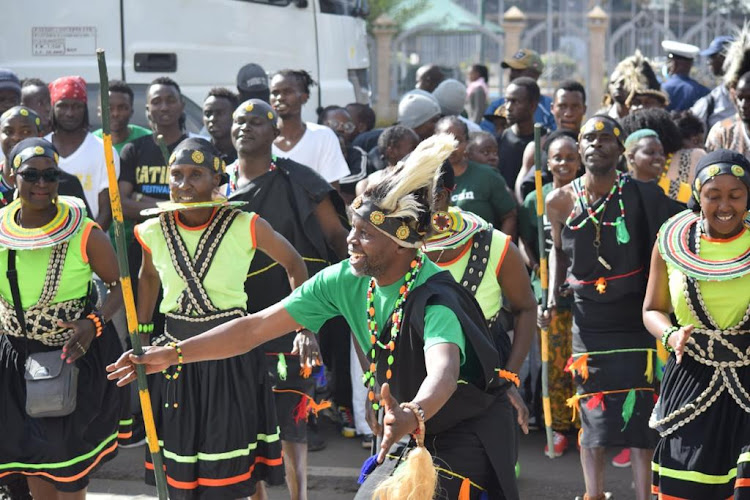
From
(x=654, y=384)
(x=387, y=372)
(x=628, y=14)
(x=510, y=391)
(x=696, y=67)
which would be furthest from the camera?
(x=628, y=14)

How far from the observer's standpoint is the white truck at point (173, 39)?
10.2 meters

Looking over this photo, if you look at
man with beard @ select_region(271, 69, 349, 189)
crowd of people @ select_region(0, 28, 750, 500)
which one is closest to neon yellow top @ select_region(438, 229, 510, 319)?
crowd of people @ select_region(0, 28, 750, 500)

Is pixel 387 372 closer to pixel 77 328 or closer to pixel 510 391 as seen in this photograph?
pixel 510 391

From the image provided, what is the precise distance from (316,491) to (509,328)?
1.45 m

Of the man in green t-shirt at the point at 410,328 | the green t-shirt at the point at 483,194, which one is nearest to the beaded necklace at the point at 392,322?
the man in green t-shirt at the point at 410,328

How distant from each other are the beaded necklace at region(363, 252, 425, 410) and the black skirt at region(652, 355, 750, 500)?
5.18ft

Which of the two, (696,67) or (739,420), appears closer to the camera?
(739,420)

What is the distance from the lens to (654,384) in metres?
6.35

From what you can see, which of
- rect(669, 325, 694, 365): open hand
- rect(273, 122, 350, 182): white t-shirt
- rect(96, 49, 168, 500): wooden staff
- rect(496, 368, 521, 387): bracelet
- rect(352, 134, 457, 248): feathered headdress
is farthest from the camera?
rect(273, 122, 350, 182): white t-shirt

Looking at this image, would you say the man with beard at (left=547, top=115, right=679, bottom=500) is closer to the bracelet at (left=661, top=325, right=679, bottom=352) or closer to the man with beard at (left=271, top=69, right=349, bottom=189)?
the bracelet at (left=661, top=325, right=679, bottom=352)

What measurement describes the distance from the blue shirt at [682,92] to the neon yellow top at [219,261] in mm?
5963

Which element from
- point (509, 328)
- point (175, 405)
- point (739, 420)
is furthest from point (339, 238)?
point (739, 420)

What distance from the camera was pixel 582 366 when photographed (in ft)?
20.9

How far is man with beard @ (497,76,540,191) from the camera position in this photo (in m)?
8.89
